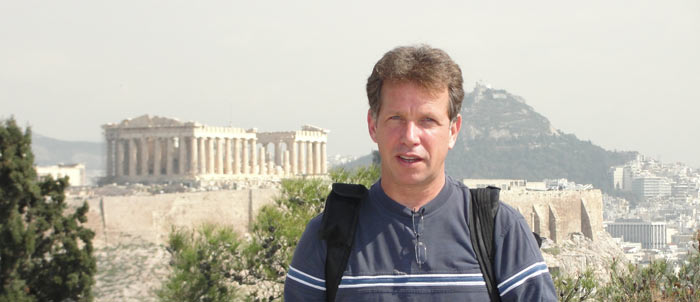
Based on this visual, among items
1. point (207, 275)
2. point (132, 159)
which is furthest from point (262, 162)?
point (207, 275)

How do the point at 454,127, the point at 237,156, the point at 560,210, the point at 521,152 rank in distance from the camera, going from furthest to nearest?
1. the point at 521,152
2. the point at 560,210
3. the point at 237,156
4. the point at 454,127

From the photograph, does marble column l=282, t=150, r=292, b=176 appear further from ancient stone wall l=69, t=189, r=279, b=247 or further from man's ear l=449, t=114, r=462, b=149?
man's ear l=449, t=114, r=462, b=149

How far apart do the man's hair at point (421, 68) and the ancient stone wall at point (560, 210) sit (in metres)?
49.4

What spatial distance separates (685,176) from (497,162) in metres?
46.6

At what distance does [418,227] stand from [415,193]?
13 cm

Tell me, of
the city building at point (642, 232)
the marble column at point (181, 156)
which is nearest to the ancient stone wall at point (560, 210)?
the city building at point (642, 232)

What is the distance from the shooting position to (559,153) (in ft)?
491

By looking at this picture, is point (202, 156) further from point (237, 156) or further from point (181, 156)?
point (237, 156)

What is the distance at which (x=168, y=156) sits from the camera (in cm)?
5509

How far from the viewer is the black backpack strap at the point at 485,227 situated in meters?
2.95

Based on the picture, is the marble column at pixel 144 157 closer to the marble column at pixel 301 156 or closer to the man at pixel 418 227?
the marble column at pixel 301 156

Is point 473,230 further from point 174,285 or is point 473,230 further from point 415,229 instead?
point 174,285

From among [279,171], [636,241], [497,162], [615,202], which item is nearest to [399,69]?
[279,171]

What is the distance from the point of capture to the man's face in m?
3.02
